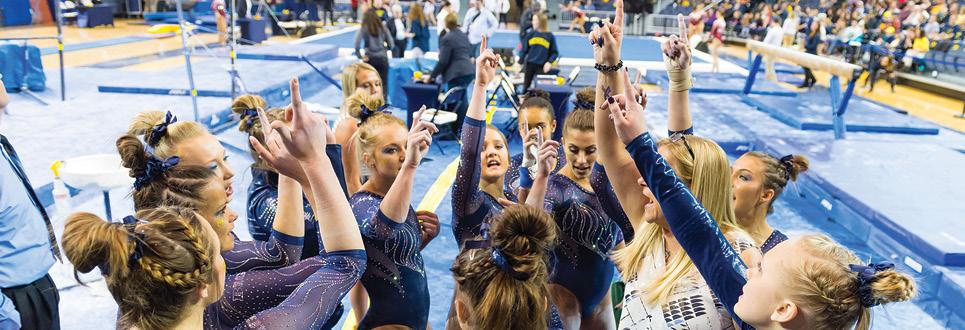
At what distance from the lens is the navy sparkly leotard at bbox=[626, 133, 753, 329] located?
157cm

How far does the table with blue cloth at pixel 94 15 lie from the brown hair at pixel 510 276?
18530mm

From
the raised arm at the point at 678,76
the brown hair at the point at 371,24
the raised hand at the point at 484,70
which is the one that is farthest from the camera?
the brown hair at the point at 371,24

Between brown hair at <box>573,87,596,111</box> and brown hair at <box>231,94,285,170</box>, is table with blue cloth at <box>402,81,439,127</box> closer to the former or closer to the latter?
brown hair at <box>573,87,596,111</box>

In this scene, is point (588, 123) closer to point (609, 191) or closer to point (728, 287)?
point (609, 191)

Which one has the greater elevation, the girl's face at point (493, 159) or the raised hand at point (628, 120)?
the raised hand at point (628, 120)

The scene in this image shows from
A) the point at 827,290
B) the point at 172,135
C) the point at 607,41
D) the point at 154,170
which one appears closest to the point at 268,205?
the point at 172,135

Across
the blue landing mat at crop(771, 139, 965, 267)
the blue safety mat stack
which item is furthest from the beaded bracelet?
the blue safety mat stack

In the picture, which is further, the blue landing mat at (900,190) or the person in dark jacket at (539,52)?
the person in dark jacket at (539,52)

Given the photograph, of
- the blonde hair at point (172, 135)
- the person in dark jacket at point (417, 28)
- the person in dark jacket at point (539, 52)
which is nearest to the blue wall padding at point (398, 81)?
the person in dark jacket at point (417, 28)

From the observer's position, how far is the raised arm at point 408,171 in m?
2.02

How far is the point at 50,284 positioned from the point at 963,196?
5.80 meters

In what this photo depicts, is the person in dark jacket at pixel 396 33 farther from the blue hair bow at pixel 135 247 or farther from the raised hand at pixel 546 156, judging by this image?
the blue hair bow at pixel 135 247

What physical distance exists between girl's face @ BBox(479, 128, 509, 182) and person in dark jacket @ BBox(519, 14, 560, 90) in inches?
245

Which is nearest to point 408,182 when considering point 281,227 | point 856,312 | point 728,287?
point 281,227
